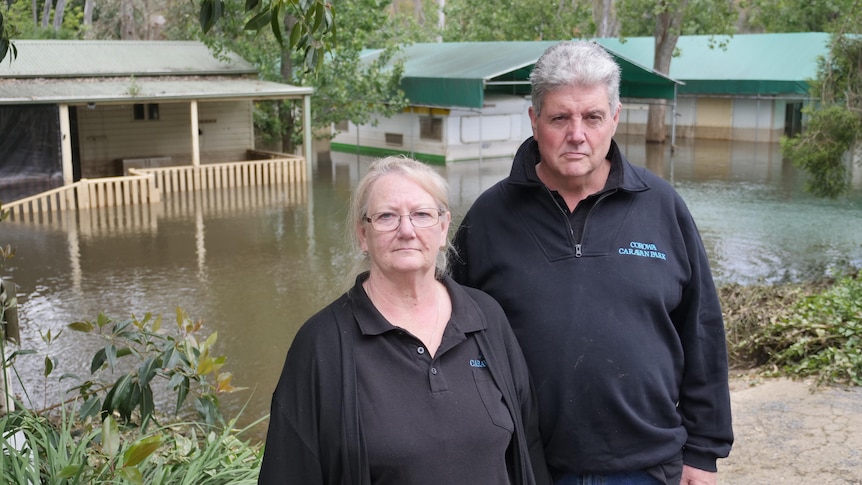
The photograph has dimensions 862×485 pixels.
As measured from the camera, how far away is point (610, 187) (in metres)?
2.86

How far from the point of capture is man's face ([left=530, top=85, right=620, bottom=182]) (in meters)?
2.75

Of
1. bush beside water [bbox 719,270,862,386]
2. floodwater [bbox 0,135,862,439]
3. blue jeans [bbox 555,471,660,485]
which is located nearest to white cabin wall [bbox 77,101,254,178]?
floodwater [bbox 0,135,862,439]

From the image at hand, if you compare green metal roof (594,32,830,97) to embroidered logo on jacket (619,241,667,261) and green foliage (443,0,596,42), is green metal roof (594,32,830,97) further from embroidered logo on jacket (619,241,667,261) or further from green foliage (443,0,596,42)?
embroidered logo on jacket (619,241,667,261)

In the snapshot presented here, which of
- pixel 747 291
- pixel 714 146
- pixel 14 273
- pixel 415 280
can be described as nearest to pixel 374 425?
pixel 415 280

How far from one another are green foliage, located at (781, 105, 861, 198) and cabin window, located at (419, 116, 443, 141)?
16.5m

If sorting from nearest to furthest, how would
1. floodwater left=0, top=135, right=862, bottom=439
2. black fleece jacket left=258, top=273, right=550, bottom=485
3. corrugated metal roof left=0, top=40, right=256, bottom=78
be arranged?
black fleece jacket left=258, top=273, right=550, bottom=485
floodwater left=0, top=135, right=862, bottom=439
corrugated metal roof left=0, top=40, right=256, bottom=78

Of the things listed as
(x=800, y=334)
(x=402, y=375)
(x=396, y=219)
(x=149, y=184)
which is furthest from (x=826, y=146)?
(x=149, y=184)

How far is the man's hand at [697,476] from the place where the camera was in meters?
2.91

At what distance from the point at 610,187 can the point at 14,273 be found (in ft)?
41.7

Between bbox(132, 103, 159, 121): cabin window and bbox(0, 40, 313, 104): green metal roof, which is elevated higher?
bbox(0, 40, 313, 104): green metal roof

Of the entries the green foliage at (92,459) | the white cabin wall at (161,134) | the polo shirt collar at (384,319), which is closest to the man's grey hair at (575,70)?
the polo shirt collar at (384,319)

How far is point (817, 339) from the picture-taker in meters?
7.38

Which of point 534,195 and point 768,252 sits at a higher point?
point 534,195

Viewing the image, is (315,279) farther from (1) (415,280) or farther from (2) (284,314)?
(1) (415,280)
